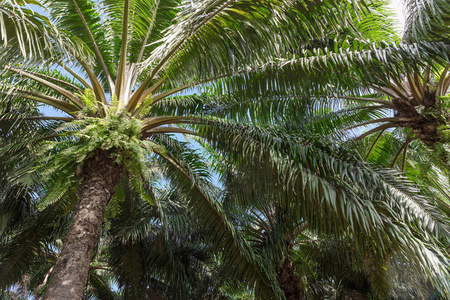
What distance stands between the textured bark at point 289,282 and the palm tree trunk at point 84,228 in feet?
16.7

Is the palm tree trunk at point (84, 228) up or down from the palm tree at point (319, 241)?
up

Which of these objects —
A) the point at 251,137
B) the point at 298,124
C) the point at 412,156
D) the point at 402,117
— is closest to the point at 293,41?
the point at 251,137

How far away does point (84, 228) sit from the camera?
13.8ft

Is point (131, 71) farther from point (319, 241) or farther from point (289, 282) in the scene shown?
point (319, 241)

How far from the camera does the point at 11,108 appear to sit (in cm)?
642

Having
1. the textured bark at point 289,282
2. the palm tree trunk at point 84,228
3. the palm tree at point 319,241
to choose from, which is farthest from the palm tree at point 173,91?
the textured bark at point 289,282

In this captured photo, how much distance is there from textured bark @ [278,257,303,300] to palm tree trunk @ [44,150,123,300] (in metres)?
5.10

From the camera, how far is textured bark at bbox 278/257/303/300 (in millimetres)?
8278

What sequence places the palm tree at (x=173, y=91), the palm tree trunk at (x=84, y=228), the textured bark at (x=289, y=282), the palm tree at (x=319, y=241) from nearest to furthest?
the palm tree trunk at (x=84, y=228), the palm tree at (x=173, y=91), the palm tree at (x=319, y=241), the textured bark at (x=289, y=282)

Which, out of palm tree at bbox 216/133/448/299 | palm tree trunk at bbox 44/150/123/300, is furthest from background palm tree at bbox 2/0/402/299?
palm tree at bbox 216/133/448/299

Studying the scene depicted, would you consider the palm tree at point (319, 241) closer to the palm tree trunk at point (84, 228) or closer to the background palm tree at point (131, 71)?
the background palm tree at point (131, 71)

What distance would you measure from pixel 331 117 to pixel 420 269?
3.78 metres

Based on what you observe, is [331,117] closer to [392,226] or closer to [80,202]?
[392,226]

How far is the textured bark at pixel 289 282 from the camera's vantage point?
8.28m
